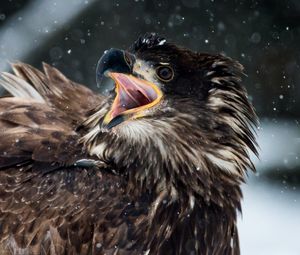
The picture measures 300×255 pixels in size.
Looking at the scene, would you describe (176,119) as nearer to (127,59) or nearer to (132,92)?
(132,92)

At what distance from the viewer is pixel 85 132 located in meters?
5.18

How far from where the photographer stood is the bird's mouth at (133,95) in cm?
486

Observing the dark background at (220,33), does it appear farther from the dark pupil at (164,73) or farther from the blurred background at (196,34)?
the dark pupil at (164,73)

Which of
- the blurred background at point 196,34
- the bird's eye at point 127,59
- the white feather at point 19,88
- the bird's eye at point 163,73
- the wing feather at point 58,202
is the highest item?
the blurred background at point 196,34

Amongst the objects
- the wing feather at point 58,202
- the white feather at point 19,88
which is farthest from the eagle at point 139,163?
the white feather at point 19,88

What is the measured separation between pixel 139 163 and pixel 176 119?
0.31m

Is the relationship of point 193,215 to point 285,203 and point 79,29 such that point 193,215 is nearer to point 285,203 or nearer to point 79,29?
point 285,203

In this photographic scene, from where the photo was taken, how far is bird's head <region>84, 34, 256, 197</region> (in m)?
4.95

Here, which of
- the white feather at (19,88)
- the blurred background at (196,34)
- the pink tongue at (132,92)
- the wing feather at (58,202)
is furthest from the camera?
the blurred background at (196,34)

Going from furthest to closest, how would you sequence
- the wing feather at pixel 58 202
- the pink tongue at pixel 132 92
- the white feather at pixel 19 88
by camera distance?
1. the white feather at pixel 19 88
2. the pink tongue at pixel 132 92
3. the wing feather at pixel 58 202

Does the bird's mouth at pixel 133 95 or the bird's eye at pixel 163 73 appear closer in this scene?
the bird's mouth at pixel 133 95

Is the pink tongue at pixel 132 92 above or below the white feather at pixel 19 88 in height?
above

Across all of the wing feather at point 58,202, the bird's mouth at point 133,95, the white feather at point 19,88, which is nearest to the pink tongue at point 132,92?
the bird's mouth at point 133,95

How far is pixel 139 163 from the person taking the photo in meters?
5.02
